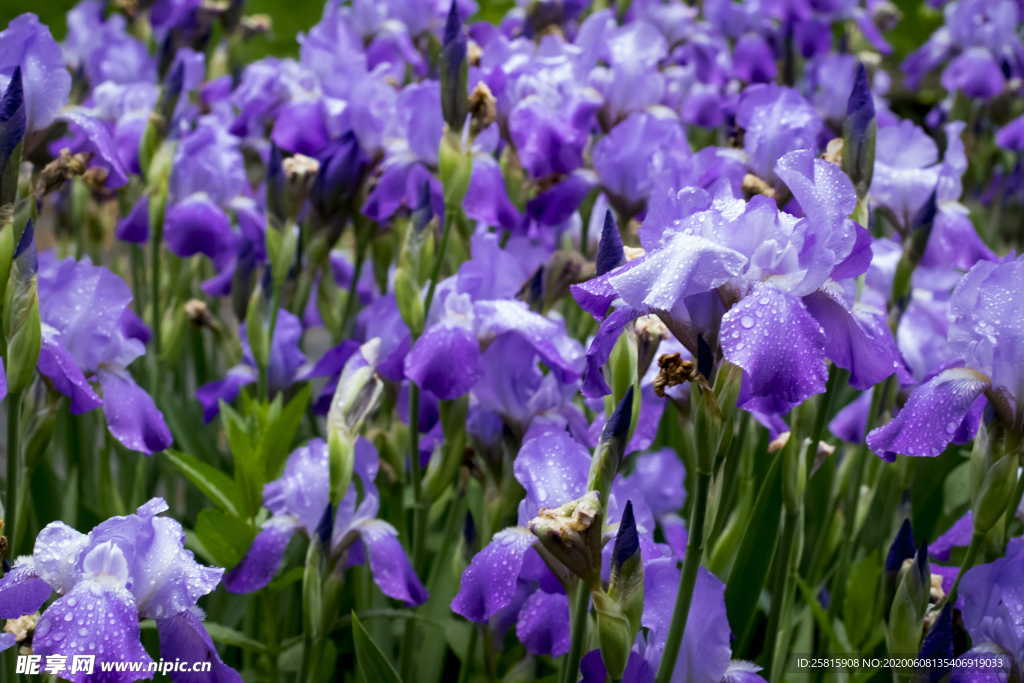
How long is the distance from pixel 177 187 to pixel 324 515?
4.16 ft

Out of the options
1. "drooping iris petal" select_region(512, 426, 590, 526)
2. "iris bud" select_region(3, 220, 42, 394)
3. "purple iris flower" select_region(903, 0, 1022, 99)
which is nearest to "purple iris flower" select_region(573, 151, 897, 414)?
"drooping iris petal" select_region(512, 426, 590, 526)

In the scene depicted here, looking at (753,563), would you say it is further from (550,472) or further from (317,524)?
(317,524)

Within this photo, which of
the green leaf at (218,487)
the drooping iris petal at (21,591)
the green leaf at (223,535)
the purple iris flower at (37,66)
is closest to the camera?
the drooping iris petal at (21,591)

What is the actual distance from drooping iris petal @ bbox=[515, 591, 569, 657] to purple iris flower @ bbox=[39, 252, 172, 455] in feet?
2.26

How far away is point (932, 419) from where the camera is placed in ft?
4.57

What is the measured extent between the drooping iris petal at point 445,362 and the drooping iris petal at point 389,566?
23cm

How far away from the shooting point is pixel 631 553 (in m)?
1.22

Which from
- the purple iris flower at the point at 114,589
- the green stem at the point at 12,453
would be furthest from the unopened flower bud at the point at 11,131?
the purple iris flower at the point at 114,589

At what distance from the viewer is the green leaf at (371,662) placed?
1.60 meters

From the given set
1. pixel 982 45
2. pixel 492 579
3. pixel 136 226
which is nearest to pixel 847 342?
pixel 492 579

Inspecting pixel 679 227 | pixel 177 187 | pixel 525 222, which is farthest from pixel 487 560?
pixel 177 187

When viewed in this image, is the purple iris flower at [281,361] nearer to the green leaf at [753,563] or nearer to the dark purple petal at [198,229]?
the dark purple petal at [198,229]

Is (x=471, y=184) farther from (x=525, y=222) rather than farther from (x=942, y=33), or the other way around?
(x=942, y=33)

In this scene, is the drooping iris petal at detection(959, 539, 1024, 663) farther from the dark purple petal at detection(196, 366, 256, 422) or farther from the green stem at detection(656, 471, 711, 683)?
the dark purple petal at detection(196, 366, 256, 422)
